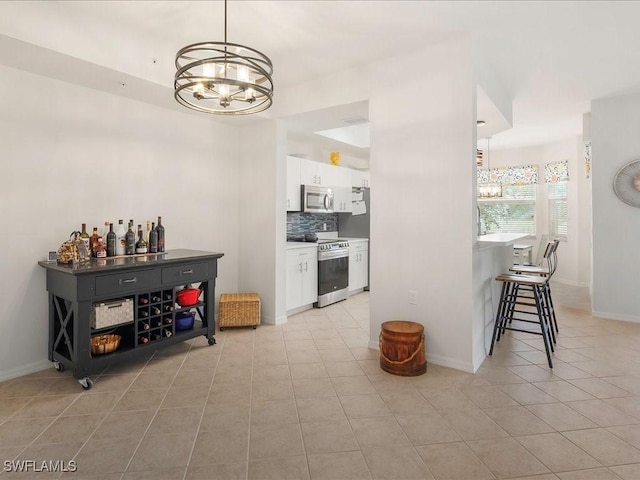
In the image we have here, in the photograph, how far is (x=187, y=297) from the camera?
3559mm

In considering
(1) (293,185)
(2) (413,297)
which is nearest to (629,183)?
(2) (413,297)

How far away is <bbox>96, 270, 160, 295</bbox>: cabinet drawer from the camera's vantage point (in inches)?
112

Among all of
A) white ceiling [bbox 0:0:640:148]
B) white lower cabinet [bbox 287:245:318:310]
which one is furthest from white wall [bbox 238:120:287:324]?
white ceiling [bbox 0:0:640:148]

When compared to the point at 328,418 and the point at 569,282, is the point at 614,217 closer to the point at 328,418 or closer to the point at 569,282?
the point at 569,282

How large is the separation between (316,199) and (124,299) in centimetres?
307

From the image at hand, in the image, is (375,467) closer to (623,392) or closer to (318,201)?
(623,392)

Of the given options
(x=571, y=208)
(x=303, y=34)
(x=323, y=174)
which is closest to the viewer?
(x=303, y=34)

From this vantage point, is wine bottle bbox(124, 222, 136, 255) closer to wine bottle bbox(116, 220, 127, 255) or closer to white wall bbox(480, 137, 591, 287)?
wine bottle bbox(116, 220, 127, 255)

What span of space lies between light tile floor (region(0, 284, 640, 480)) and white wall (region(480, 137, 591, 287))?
154 inches

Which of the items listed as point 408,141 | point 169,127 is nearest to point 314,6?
point 408,141

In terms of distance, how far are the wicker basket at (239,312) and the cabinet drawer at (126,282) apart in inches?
43.7

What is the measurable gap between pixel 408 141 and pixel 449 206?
0.70 m

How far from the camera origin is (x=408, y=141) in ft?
11.0

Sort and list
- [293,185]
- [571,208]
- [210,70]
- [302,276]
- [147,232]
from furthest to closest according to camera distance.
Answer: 1. [571,208]
2. [293,185]
3. [302,276]
4. [147,232]
5. [210,70]
